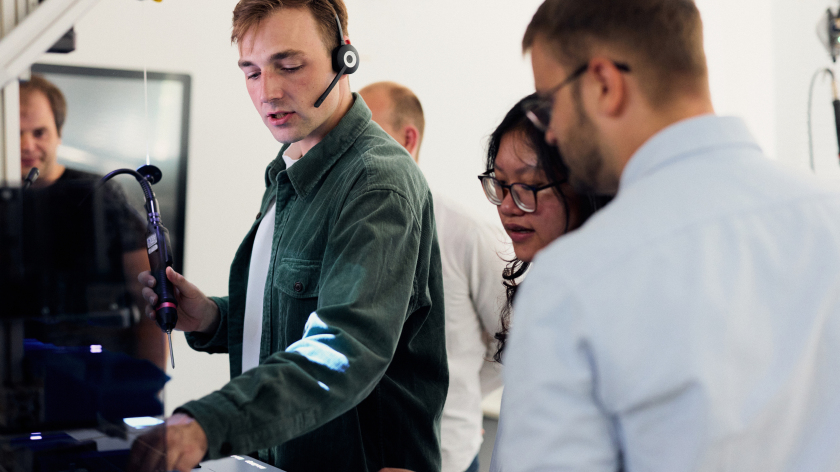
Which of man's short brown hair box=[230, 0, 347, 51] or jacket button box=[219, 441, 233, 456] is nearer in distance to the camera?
jacket button box=[219, 441, 233, 456]

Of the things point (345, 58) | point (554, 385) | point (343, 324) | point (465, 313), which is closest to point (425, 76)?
point (465, 313)

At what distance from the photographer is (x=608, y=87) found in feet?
2.23

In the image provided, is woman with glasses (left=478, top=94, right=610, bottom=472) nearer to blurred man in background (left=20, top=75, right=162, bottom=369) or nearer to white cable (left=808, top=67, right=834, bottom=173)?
blurred man in background (left=20, top=75, right=162, bottom=369)

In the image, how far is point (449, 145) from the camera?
2.97 metres

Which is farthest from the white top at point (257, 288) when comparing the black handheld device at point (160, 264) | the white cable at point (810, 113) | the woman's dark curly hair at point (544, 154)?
the white cable at point (810, 113)

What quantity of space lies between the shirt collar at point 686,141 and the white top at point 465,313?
1164 millimetres

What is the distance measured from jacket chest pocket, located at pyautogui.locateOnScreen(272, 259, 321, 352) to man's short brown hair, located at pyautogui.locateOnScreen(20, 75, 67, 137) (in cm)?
44

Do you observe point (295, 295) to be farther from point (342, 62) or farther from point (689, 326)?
point (689, 326)

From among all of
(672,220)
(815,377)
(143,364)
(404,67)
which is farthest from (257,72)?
(404,67)

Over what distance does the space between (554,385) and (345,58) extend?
743mm

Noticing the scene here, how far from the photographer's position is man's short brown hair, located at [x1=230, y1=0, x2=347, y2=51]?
1.13 metres

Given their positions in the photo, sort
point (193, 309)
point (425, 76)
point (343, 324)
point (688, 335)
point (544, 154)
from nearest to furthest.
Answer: point (688, 335), point (343, 324), point (544, 154), point (193, 309), point (425, 76)

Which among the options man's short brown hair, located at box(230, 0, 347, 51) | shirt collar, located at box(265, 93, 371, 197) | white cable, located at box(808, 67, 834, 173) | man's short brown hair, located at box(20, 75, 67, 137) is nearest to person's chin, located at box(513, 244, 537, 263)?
shirt collar, located at box(265, 93, 371, 197)

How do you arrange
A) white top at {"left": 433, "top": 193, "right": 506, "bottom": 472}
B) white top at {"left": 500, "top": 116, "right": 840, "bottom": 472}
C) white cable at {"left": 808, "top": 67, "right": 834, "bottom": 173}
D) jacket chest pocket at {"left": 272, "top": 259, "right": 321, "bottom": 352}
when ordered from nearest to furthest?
1. white top at {"left": 500, "top": 116, "right": 840, "bottom": 472}
2. jacket chest pocket at {"left": 272, "top": 259, "right": 321, "bottom": 352}
3. white top at {"left": 433, "top": 193, "right": 506, "bottom": 472}
4. white cable at {"left": 808, "top": 67, "right": 834, "bottom": 173}
